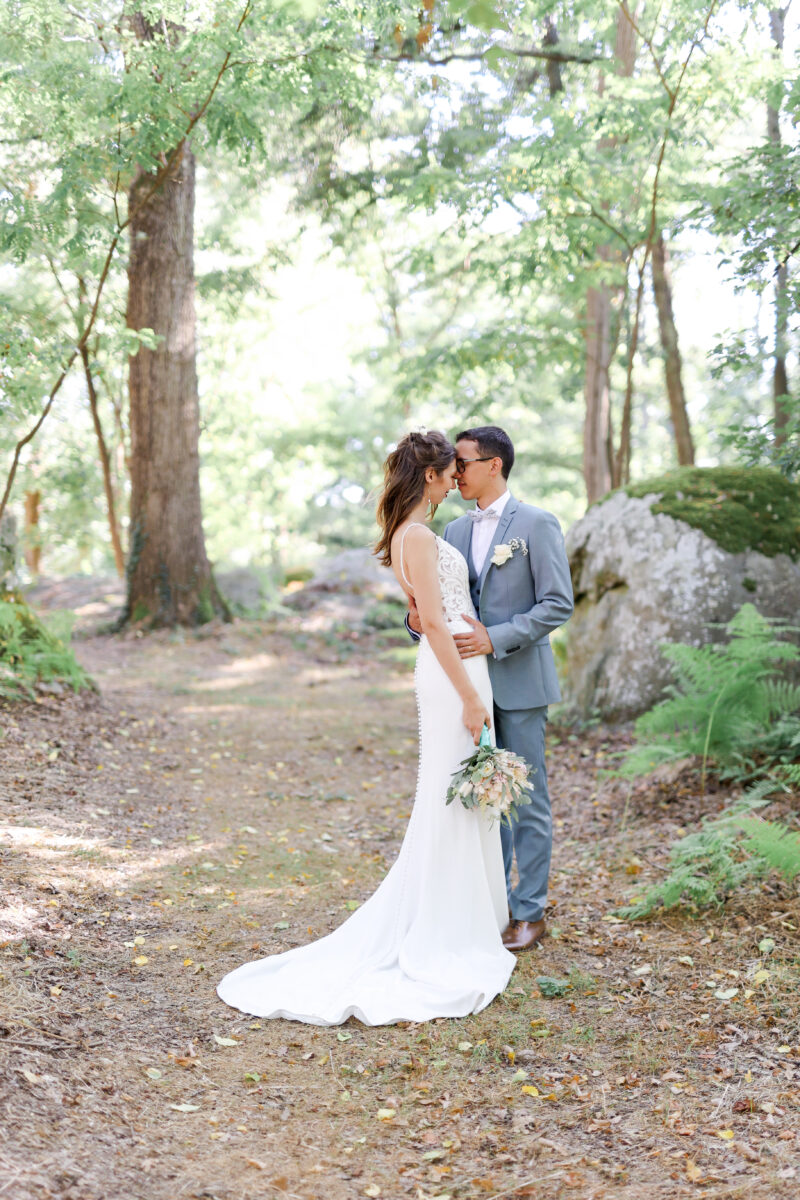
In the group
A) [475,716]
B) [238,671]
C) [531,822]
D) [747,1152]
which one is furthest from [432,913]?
[238,671]

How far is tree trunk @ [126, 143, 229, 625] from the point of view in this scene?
37.4 ft

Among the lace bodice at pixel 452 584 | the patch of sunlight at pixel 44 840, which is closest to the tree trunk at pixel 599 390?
the lace bodice at pixel 452 584

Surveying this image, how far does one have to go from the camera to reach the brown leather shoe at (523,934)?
428 cm

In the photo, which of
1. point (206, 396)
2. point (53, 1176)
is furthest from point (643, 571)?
point (206, 396)

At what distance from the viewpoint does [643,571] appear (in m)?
7.69

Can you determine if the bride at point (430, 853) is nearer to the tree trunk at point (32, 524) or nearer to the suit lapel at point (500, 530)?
the suit lapel at point (500, 530)

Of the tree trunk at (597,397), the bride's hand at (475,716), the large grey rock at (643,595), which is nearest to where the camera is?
the bride's hand at (475,716)

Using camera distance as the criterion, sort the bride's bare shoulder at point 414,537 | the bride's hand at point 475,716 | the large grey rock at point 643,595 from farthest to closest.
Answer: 1. the large grey rock at point 643,595
2. the bride's hand at point 475,716
3. the bride's bare shoulder at point 414,537

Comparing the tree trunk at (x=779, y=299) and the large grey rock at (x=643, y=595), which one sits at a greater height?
the tree trunk at (x=779, y=299)

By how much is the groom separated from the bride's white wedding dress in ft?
0.65

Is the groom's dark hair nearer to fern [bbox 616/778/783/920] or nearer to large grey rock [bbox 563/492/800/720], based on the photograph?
fern [bbox 616/778/783/920]

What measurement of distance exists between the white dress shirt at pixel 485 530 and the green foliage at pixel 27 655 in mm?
3951

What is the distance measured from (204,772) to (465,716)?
141 inches

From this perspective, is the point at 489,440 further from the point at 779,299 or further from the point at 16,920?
the point at 16,920
